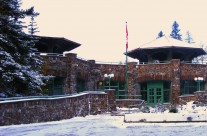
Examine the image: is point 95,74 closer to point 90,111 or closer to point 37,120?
point 90,111

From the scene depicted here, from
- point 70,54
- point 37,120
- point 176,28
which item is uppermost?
point 176,28

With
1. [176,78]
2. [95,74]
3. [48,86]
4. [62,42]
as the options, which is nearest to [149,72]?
[176,78]

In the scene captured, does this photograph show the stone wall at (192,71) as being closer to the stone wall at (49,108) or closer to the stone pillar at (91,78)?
the stone pillar at (91,78)

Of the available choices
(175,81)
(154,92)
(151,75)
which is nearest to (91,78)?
(151,75)

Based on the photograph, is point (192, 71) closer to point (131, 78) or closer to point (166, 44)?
point (166, 44)

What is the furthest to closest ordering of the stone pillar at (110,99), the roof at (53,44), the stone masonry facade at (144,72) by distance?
the stone masonry facade at (144,72) < the roof at (53,44) < the stone pillar at (110,99)

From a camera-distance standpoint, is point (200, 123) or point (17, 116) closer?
point (200, 123)

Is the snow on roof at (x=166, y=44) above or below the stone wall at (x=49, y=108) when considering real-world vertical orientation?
above

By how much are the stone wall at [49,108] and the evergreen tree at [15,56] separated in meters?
2.78

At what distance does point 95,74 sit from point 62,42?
16.9ft

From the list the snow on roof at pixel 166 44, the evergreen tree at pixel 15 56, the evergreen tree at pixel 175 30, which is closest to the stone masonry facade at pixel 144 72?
the snow on roof at pixel 166 44

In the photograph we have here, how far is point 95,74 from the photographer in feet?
119

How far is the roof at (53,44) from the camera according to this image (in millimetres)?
31953

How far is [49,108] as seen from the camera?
1778 centimetres
